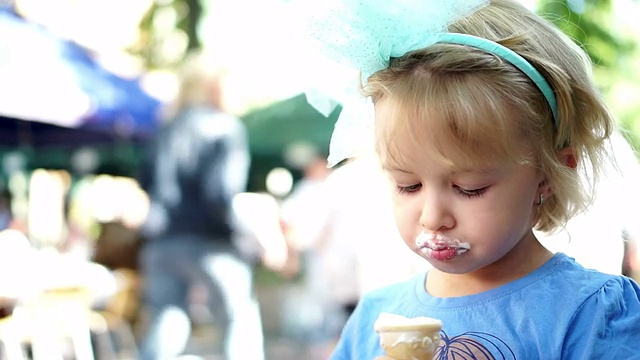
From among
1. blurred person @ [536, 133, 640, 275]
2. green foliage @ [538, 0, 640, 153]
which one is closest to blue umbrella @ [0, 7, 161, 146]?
green foliage @ [538, 0, 640, 153]

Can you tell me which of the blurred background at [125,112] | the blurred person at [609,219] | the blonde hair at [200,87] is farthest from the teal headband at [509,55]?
the blonde hair at [200,87]

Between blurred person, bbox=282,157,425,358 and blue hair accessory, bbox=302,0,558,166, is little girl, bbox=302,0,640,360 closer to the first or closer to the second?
blue hair accessory, bbox=302,0,558,166

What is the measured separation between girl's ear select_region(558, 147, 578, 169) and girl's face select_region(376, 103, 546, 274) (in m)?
0.07

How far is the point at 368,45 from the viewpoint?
186cm

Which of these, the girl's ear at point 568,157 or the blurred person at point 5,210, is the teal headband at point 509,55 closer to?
the girl's ear at point 568,157

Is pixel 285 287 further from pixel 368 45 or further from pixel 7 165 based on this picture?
pixel 368 45

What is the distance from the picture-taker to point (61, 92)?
367 inches

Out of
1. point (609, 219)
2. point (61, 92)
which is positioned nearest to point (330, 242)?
point (61, 92)

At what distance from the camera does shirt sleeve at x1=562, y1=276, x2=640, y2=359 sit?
1.72 m

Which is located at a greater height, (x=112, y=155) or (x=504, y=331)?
(x=112, y=155)

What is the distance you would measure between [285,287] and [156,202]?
867 centimetres

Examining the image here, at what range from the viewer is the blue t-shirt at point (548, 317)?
175cm

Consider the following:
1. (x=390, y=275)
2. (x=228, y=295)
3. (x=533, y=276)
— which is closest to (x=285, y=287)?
(x=228, y=295)

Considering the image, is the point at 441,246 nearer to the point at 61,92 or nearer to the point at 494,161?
the point at 494,161
